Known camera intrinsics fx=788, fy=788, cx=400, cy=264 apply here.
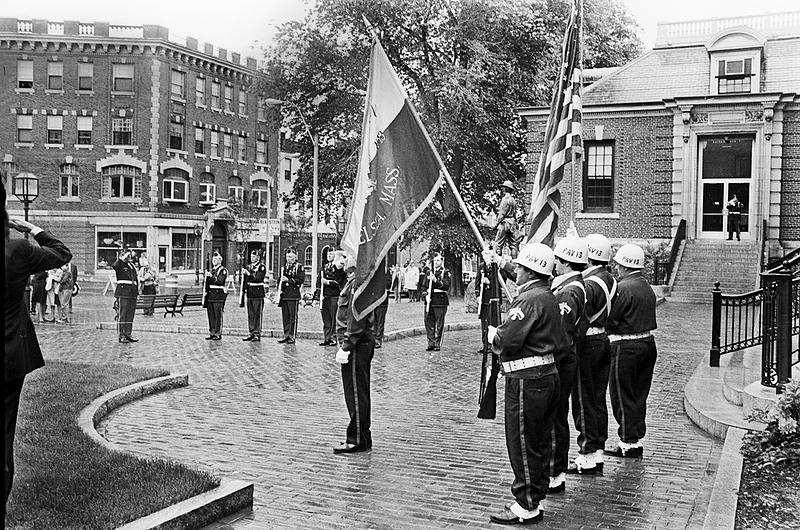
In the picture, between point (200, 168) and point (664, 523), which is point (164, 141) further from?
point (664, 523)

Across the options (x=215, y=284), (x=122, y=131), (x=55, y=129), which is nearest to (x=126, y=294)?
(x=215, y=284)

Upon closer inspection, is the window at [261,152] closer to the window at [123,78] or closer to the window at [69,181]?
the window at [123,78]

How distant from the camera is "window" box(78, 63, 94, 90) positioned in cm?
3195

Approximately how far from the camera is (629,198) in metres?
29.0

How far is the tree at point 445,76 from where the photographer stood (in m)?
29.8

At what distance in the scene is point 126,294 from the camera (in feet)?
57.5

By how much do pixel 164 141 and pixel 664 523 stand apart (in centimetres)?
3986

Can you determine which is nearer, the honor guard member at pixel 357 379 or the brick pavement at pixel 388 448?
the brick pavement at pixel 388 448

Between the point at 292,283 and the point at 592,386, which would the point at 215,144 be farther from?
the point at 592,386

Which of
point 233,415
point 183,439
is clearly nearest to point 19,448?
point 183,439

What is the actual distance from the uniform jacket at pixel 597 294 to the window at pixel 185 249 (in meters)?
38.2

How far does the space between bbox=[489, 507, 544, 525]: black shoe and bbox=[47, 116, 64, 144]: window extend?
33.3m

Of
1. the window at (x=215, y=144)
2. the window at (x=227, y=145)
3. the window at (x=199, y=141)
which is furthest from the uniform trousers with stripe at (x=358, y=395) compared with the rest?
the window at (x=227, y=145)

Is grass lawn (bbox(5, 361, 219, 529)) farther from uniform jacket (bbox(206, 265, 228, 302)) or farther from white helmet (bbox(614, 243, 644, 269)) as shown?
uniform jacket (bbox(206, 265, 228, 302))
